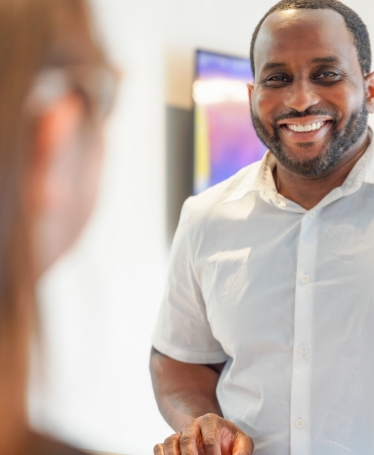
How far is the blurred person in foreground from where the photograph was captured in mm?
1103

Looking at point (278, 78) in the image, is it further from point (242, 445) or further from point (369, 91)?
point (242, 445)

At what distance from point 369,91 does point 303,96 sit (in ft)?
0.60

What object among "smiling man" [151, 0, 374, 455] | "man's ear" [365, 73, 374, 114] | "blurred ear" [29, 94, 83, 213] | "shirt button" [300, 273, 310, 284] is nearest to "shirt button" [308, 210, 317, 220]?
"smiling man" [151, 0, 374, 455]

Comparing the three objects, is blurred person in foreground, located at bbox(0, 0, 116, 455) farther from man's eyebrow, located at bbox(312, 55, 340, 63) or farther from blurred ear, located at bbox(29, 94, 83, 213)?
man's eyebrow, located at bbox(312, 55, 340, 63)

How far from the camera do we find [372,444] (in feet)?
4.11

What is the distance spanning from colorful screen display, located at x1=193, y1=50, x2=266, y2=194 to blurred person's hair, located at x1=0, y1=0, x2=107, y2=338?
105 centimetres

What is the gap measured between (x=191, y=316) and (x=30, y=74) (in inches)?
28.7

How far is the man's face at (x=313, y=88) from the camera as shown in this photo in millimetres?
1328

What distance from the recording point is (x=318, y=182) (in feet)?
4.61

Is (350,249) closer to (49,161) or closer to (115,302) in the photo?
(49,161)

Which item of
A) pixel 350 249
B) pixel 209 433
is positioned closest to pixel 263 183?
pixel 350 249

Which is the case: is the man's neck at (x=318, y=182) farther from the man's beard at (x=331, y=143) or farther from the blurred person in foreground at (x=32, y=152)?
the blurred person in foreground at (x=32, y=152)

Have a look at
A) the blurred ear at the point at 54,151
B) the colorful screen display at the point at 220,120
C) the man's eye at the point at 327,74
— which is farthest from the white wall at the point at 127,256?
the man's eye at the point at 327,74

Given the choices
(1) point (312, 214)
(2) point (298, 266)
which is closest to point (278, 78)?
→ (1) point (312, 214)
